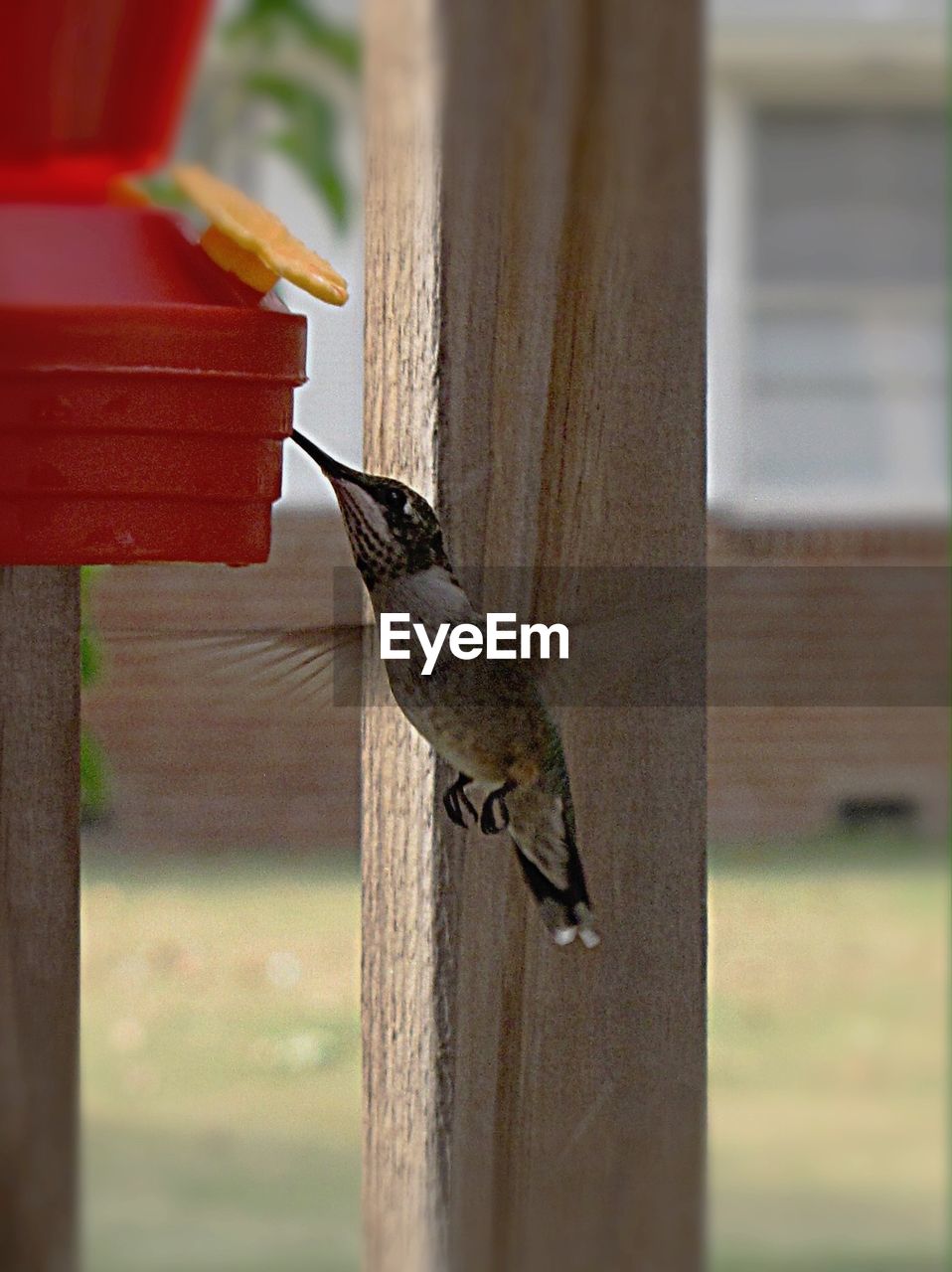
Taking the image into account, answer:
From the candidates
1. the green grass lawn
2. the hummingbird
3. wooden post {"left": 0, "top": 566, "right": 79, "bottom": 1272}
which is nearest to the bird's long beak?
the hummingbird

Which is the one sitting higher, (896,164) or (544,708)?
(896,164)

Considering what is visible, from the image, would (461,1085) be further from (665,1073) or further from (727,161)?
(727,161)

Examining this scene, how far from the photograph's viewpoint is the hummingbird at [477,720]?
801 millimetres

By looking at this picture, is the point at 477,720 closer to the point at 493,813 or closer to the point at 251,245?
the point at 493,813

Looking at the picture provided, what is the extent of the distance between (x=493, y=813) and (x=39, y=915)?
0.21 m

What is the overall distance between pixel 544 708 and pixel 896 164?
7.12 meters

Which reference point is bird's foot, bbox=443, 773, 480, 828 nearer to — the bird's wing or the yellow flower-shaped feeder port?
the bird's wing

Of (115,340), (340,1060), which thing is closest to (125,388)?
(115,340)

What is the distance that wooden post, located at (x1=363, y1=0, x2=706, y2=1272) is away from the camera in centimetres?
81

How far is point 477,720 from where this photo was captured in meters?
0.82

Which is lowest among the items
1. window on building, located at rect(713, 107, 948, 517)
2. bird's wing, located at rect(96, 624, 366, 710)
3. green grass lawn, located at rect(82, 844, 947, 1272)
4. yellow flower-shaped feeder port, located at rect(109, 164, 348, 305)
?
green grass lawn, located at rect(82, 844, 947, 1272)

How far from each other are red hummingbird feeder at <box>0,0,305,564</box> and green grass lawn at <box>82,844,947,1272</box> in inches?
56.0

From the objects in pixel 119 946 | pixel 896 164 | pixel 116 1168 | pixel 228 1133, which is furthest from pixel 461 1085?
pixel 896 164

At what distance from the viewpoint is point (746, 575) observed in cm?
92
